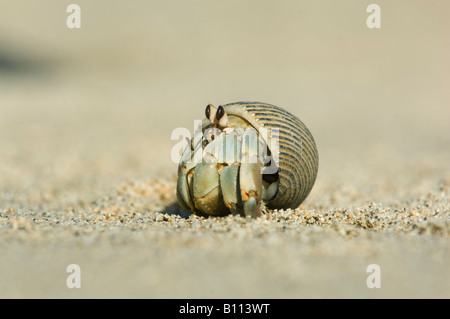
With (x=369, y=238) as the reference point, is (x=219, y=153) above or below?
above

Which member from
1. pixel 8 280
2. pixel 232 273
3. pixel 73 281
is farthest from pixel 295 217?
pixel 8 280

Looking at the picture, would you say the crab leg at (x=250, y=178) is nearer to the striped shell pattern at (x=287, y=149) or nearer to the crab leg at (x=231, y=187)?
the crab leg at (x=231, y=187)

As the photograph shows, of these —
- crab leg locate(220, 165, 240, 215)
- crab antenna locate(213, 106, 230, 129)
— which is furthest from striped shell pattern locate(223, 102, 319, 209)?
crab leg locate(220, 165, 240, 215)

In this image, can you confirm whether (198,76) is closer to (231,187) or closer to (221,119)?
(221,119)

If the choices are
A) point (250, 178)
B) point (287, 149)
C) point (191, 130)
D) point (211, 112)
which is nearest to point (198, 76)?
point (191, 130)

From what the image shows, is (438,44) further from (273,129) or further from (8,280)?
(8,280)

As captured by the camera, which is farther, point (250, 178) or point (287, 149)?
point (287, 149)
